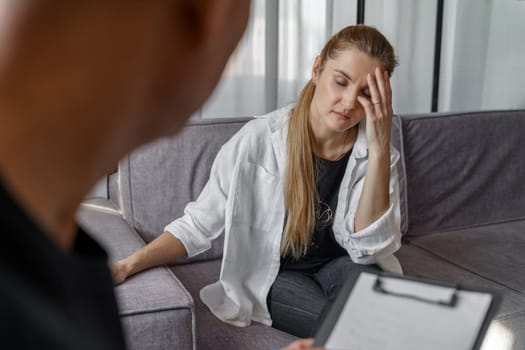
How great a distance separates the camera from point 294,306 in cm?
155

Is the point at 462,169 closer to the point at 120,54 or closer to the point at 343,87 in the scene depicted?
the point at 343,87

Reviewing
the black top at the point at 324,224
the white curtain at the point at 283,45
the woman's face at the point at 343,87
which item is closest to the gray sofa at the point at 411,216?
the black top at the point at 324,224

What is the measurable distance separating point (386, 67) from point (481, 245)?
789mm

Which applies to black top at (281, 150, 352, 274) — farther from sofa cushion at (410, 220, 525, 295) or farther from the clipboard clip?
the clipboard clip

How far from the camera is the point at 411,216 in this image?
217 cm

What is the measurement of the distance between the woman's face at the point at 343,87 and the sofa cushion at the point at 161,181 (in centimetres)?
44

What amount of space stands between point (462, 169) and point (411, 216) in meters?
0.27

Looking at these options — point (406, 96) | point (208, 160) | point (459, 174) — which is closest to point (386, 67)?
point (208, 160)

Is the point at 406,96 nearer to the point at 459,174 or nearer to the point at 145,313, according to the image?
the point at 459,174

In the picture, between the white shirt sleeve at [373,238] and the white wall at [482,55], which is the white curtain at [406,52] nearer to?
the white wall at [482,55]

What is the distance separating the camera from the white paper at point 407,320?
34.3 inches

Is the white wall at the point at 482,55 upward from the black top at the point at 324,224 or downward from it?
upward

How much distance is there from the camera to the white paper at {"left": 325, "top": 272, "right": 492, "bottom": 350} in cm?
87

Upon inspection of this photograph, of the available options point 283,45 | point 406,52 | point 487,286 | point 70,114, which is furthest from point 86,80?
point 406,52
